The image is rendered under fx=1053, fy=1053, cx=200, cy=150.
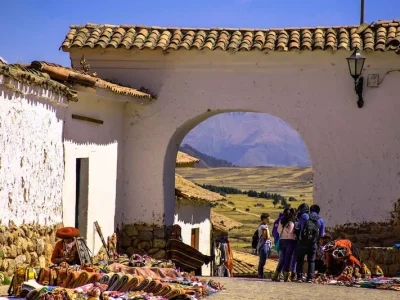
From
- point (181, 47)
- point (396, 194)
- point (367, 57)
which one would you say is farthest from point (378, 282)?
point (181, 47)

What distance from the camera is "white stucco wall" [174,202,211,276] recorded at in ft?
82.4

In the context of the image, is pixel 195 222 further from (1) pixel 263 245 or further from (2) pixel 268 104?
(1) pixel 263 245

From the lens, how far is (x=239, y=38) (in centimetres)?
2012

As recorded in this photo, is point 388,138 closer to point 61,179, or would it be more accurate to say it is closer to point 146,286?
point 61,179

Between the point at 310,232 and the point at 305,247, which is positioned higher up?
the point at 310,232

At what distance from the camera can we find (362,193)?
64.6 feet

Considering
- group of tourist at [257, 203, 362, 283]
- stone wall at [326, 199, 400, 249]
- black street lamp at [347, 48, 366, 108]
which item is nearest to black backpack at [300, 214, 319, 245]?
group of tourist at [257, 203, 362, 283]

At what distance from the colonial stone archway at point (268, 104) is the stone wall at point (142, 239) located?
18cm

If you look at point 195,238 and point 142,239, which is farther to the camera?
point 195,238

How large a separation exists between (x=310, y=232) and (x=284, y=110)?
387 cm

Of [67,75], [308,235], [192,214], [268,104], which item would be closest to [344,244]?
[308,235]

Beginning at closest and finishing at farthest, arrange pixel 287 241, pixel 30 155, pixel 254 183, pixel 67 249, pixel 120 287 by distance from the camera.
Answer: pixel 120 287 → pixel 67 249 → pixel 30 155 → pixel 287 241 → pixel 254 183

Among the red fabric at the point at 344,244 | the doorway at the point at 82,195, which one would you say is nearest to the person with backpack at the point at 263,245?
the red fabric at the point at 344,244

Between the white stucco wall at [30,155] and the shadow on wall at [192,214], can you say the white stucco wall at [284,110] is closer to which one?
the white stucco wall at [30,155]
